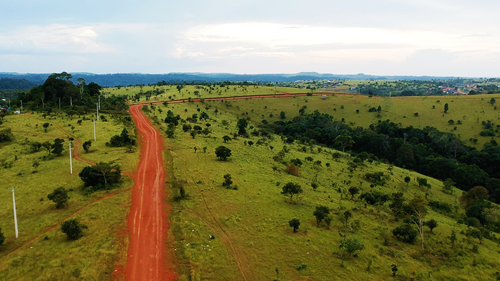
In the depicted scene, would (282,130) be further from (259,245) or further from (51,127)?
(259,245)

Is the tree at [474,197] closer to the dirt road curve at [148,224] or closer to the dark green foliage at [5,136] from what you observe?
the dirt road curve at [148,224]

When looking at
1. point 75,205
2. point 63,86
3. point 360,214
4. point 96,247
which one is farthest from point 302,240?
point 63,86

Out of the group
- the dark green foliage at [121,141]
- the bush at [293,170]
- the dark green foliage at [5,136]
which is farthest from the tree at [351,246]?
the dark green foliage at [5,136]

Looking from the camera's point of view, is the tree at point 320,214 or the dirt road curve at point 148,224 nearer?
the dirt road curve at point 148,224

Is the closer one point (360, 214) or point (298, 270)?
point (298, 270)

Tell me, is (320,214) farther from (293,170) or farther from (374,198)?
(293,170)

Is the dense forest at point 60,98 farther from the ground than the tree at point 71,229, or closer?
farther from the ground

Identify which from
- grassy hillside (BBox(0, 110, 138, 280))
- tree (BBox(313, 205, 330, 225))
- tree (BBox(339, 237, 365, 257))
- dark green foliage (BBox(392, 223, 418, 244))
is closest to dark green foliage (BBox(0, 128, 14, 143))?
grassy hillside (BBox(0, 110, 138, 280))

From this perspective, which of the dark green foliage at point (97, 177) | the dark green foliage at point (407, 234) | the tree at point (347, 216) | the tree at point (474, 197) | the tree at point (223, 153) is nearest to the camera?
the dark green foliage at point (407, 234)
